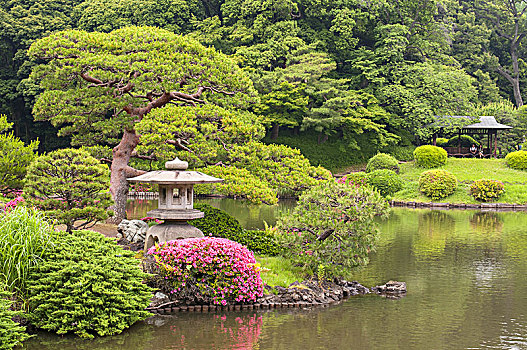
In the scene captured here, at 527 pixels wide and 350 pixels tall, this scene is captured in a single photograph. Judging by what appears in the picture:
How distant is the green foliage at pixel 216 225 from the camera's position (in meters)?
13.6

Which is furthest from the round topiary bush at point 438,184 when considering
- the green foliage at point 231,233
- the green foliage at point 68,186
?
the green foliage at point 68,186

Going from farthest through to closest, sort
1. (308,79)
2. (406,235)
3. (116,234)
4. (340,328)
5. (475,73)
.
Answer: (475,73) → (308,79) → (406,235) → (116,234) → (340,328)

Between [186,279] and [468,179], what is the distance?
24845 mm

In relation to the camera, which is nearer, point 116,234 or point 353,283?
point 353,283

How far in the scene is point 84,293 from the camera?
8352 millimetres

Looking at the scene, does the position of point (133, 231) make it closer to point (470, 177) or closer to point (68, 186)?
point (68, 186)

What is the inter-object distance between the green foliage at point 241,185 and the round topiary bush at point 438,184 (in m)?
18.1

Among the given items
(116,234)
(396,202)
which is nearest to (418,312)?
(116,234)

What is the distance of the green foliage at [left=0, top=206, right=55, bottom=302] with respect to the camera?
862 centimetres

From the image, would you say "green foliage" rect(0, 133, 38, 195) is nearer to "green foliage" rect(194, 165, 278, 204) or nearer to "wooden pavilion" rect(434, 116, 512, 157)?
"green foliage" rect(194, 165, 278, 204)

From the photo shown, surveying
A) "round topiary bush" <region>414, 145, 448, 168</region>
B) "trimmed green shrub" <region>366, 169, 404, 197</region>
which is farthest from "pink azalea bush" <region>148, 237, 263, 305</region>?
"round topiary bush" <region>414, 145, 448, 168</region>

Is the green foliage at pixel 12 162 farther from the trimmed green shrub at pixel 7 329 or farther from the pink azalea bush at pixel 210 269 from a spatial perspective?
the trimmed green shrub at pixel 7 329

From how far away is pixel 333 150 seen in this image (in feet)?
128

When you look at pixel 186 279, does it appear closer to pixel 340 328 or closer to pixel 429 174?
pixel 340 328
